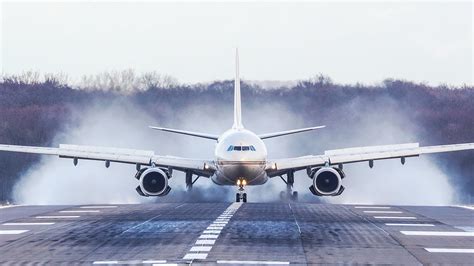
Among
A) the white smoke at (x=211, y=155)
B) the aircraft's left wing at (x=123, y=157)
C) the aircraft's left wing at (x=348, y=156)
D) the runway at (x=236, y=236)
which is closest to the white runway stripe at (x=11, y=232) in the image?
the runway at (x=236, y=236)

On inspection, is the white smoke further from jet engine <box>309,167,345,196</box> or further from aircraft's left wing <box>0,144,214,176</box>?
jet engine <box>309,167,345,196</box>

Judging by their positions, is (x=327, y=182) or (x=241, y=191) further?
(x=241, y=191)

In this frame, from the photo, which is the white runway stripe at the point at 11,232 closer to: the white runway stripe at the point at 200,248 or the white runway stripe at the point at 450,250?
the white runway stripe at the point at 200,248

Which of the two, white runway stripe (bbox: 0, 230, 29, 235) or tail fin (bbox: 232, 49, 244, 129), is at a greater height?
tail fin (bbox: 232, 49, 244, 129)

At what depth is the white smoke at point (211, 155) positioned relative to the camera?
61031 mm

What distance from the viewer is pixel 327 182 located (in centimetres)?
4547

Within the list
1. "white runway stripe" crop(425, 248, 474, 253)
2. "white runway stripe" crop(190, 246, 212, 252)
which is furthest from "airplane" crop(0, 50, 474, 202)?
"white runway stripe" crop(425, 248, 474, 253)

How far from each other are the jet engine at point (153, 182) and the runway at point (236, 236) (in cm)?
95

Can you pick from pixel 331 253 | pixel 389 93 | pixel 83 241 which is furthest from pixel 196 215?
pixel 389 93

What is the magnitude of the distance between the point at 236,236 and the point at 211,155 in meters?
37.5

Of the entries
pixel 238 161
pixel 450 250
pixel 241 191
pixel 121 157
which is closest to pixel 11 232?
pixel 450 250

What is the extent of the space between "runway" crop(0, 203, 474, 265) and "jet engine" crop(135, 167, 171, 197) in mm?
949

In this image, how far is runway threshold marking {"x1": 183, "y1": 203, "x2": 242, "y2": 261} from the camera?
24.0m

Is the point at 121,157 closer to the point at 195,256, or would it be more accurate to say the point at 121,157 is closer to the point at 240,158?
the point at 240,158
